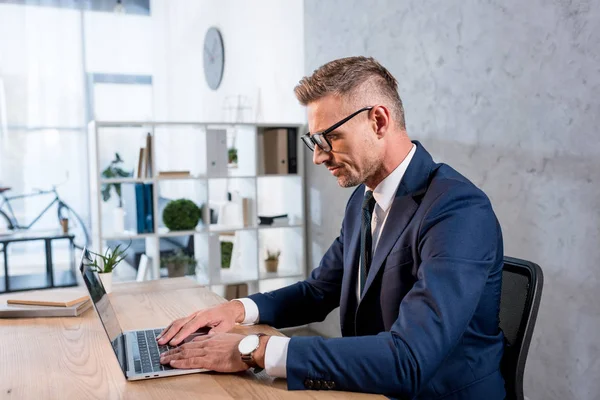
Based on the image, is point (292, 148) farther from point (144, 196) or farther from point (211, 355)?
Result: point (211, 355)

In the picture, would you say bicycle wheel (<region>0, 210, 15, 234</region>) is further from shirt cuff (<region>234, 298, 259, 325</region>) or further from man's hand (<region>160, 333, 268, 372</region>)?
man's hand (<region>160, 333, 268, 372</region>)

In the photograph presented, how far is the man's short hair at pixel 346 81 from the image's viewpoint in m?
1.45

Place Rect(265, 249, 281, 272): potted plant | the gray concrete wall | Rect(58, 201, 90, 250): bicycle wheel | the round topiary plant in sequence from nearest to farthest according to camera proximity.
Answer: the gray concrete wall, the round topiary plant, Rect(265, 249, 281, 272): potted plant, Rect(58, 201, 90, 250): bicycle wheel

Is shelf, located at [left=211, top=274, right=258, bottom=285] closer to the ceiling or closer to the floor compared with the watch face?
closer to the floor

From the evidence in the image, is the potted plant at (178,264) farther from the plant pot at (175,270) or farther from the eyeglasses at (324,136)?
the eyeglasses at (324,136)

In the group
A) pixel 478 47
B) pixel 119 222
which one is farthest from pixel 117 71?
pixel 478 47

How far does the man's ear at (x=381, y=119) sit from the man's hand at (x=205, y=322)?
0.56 meters

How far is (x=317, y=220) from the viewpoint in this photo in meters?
4.26

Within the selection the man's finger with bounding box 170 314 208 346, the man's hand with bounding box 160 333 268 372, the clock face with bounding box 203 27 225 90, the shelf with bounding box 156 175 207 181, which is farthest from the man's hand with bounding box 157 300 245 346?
the clock face with bounding box 203 27 225 90

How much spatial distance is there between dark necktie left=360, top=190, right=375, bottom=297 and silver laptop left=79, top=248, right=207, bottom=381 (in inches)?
16.3

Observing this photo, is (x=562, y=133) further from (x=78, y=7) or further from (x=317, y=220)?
(x=78, y=7)

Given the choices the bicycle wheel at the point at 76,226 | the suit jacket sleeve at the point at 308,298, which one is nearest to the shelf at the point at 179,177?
the suit jacket sleeve at the point at 308,298

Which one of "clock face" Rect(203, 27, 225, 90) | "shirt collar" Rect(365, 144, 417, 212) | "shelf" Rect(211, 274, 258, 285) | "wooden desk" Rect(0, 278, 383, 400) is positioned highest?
"clock face" Rect(203, 27, 225, 90)

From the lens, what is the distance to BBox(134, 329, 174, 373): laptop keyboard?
124 cm
